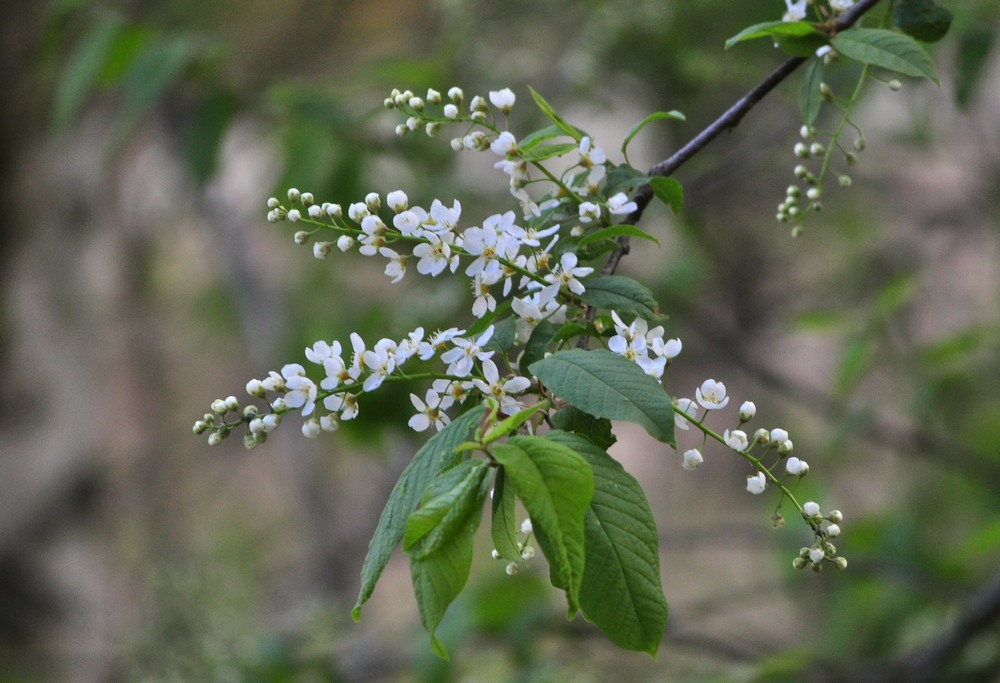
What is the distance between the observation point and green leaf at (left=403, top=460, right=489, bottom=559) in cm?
78

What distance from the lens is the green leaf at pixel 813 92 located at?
111 cm

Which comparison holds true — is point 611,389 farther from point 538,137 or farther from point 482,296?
point 538,137

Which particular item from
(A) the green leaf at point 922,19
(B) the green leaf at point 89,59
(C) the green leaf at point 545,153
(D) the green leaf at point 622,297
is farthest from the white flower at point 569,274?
(B) the green leaf at point 89,59

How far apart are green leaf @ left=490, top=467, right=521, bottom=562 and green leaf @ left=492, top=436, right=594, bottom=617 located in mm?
68

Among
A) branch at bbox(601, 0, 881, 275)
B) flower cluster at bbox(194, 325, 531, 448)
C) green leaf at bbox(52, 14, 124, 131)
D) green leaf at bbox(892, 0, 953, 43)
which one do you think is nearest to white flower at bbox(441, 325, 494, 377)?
flower cluster at bbox(194, 325, 531, 448)

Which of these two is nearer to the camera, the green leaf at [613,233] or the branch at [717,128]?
the green leaf at [613,233]

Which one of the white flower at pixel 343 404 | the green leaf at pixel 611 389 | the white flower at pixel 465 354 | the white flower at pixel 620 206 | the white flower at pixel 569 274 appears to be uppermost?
the white flower at pixel 620 206

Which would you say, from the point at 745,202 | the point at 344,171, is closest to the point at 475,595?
the point at 344,171

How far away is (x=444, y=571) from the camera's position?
79 cm

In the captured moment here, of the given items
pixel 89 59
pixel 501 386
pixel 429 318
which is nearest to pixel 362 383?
pixel 501 386

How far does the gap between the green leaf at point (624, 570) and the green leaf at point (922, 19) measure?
28.9 inches

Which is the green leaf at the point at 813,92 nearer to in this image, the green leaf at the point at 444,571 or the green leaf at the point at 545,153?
the green leaf at the point at 545,153

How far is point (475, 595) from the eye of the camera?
8.39 feet

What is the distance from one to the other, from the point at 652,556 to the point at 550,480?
5.2 inches
